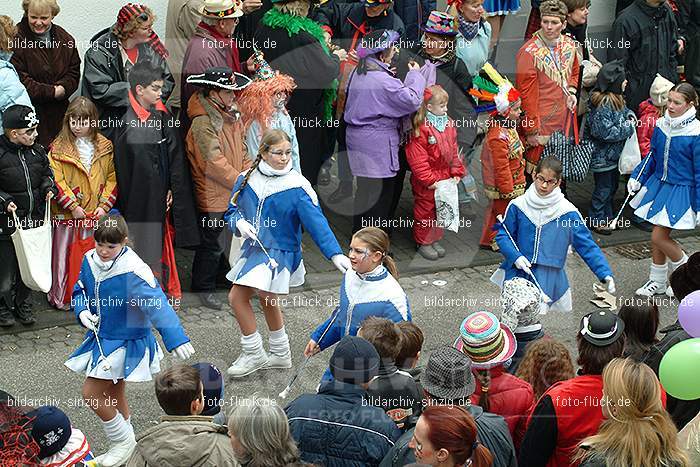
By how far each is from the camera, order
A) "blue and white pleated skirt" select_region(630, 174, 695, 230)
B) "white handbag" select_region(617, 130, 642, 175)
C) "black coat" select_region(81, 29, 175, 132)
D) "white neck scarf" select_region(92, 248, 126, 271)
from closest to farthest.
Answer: "white neck scarf" select_region(92, 248, 126, 271) → "black coat" select_region(81, 29, 175, 132) → "blue and white pleated skirt" select_region(630, 174, 695, 230) → "white handbag" select_region(617, 130, 642, 175)

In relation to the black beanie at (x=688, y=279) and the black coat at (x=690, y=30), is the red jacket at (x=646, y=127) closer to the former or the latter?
the black coat at (x=690, y=30)

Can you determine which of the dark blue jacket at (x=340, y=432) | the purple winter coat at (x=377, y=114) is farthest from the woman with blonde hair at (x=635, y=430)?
the purple winter coat at (x=377, y=114)

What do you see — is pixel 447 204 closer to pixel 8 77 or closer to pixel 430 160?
pixel 430 160

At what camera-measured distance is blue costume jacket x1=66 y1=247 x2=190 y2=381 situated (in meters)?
6.95

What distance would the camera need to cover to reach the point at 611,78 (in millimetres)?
10656

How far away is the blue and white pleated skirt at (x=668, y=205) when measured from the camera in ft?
31.0

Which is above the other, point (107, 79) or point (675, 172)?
point (107, 79)

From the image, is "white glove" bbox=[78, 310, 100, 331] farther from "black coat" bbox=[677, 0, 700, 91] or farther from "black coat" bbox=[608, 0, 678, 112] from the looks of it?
"black coat" bbox=[677, 0, 700, 91]

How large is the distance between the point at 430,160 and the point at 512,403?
179 inches

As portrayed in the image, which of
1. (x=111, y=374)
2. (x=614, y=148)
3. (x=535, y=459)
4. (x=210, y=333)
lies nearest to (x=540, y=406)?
(x=535, y=459)

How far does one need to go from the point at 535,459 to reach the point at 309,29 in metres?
5.39

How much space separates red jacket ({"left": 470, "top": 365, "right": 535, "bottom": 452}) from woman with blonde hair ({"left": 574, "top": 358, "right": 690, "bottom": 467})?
2.50 feet

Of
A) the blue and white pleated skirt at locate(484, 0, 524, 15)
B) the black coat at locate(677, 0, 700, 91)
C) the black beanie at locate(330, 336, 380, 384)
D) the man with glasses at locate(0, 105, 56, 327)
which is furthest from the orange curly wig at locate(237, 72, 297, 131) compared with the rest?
the black coat at locate(677, 0, 700, 91)

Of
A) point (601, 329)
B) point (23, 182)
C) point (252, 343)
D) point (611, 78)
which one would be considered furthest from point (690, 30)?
point (601, 329)
